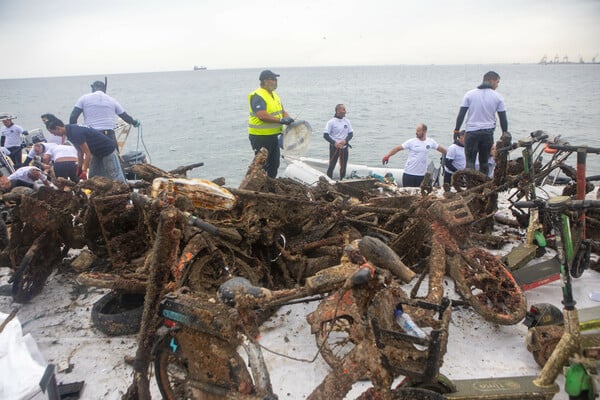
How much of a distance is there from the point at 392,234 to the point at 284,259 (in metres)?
1.40

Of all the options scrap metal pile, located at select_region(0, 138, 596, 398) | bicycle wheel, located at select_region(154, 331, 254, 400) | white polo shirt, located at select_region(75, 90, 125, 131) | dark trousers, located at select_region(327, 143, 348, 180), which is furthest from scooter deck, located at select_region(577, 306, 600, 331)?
white polo shirt, located at select_region(75, 90, 125, 131)

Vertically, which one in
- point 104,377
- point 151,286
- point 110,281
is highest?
point 151,286

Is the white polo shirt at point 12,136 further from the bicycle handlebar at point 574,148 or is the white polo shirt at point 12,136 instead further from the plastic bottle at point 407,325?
the bicycle handlebar at point 574,148

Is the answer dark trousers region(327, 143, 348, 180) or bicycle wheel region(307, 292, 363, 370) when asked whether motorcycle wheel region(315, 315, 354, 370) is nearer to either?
bicycle wheel region(307, 292, 363, 370)

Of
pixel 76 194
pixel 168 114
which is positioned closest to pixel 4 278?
pixel 76 194

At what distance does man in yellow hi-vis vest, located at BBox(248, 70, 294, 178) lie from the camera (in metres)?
7.36

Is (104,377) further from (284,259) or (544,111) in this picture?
(544,111)

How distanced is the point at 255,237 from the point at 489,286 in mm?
2630

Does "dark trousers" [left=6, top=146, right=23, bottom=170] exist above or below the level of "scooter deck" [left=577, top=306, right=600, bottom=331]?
above

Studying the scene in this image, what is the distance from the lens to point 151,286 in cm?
276

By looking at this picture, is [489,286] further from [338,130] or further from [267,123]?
[338,130]

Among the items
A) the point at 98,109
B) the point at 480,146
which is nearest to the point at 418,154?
the point at 480,146

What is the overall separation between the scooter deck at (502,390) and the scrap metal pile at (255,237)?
1.95 feet

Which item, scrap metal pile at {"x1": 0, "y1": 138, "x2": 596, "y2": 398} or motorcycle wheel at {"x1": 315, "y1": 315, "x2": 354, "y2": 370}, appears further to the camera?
scrap metal pile at {"x1": 0, "y1": 138, "x2": 596, "y2": 398}
